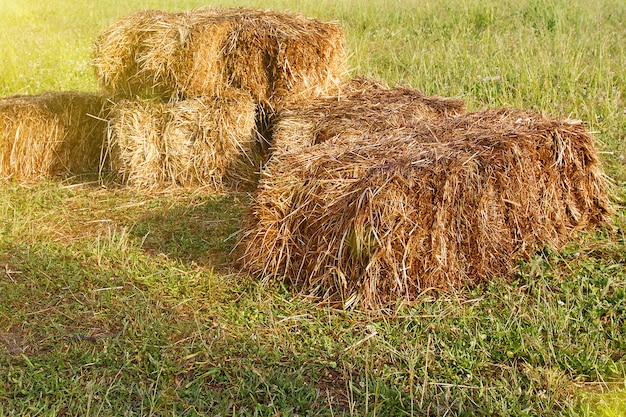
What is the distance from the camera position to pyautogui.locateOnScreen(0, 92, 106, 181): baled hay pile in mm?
6410

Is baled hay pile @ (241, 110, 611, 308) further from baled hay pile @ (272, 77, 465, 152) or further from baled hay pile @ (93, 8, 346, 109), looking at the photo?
baled hay pile @ (93, 8, 346, 109)

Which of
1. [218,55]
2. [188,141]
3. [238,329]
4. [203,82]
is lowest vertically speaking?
[238,329]

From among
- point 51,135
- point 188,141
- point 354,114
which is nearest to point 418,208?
point 354,114

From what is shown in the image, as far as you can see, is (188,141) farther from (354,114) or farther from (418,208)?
(418,208)

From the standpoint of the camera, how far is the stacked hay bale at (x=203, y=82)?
6.03 meters

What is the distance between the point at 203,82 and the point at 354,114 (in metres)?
1.39

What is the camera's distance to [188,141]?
241 inches

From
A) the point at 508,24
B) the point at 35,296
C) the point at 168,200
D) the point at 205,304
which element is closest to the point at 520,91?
the point at 508,24

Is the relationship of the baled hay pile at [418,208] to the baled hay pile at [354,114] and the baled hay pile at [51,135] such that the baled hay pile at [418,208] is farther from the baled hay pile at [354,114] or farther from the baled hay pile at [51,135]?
the baled hay pile at [51,135]

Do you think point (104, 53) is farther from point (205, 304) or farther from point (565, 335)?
point (565, 335)

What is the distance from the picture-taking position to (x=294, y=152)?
4.68 metres

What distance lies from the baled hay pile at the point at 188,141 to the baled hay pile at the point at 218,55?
6.8 inches

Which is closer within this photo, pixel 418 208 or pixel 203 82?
pixel 418 208

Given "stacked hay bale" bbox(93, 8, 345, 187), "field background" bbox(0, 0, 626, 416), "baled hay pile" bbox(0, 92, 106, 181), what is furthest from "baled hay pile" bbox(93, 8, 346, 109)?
"field background" bbox(0, 0, 626, 416)
